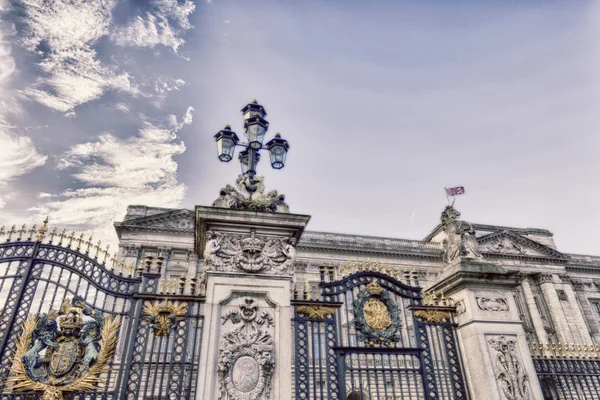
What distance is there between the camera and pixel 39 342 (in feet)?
20.5

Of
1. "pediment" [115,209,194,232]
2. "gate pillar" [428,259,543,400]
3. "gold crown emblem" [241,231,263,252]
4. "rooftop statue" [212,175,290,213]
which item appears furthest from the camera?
"pediment" [115,209,194,232]

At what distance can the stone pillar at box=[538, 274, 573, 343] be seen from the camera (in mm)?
32969

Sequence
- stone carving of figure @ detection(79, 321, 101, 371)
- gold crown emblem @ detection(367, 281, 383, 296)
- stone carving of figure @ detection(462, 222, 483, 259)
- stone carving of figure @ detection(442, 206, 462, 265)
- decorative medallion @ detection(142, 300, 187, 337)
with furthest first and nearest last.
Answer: stone carving of figure @ detection(442, 206, 462, 265), stone carving of figure @ detection(462, 222, 483, 259), gold crown emblem @ detection(367, 281, 383, 296), decorative medallion @ detection(142, 300, 187, 337), stone carving of figure @ detection(79, 321, 101, 371)

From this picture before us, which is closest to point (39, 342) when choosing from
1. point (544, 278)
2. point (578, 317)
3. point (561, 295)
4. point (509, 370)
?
point (509, 370)

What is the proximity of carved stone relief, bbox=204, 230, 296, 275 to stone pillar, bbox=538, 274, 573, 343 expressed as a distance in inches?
1441

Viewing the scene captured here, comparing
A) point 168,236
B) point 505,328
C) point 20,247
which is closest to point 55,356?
point 20,247

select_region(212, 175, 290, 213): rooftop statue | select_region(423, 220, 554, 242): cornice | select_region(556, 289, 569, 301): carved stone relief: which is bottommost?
select_region(212, 175, 290, 213): rooftop statue

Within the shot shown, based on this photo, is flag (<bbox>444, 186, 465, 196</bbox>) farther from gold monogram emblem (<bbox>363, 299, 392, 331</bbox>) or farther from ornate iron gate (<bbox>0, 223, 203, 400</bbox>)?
ornate iron gate (<bbox>0, 223, 203, 400</bbox>)

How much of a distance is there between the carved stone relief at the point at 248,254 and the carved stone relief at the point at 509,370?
4.54 m

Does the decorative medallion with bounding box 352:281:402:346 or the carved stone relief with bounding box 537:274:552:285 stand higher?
the carved stone relief with bounding box 537:274:552:285

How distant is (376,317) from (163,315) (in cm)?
432

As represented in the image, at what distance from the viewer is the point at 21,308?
669 centimetres

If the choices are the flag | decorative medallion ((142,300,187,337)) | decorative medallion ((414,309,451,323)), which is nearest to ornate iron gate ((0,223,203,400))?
decorative medallion ((142,300,187,337))

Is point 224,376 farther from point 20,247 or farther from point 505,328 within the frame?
point 505,328
